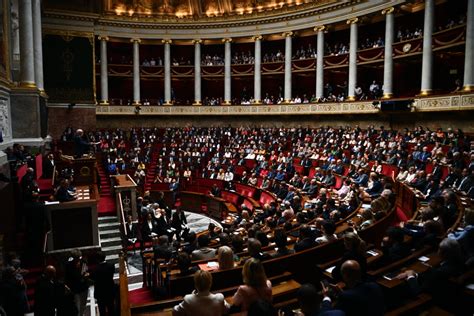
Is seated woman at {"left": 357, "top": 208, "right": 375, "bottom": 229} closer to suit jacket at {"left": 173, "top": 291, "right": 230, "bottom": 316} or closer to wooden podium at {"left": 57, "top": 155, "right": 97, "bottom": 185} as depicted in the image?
suit jacket at {"left": 173, "top": 291, "right": 230, "bottom": 316}

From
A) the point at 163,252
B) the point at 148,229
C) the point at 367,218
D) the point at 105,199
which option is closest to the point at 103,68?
the point at 105,199

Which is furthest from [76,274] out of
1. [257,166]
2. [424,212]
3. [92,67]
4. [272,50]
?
[272,50]

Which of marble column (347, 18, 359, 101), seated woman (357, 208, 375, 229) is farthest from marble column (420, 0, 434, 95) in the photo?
seated woman (357, 208, 375, 229)

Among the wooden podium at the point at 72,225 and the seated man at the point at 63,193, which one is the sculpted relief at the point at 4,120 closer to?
the seated man at the point at 63,193

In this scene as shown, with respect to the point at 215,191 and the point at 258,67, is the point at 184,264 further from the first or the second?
the point at 258,67

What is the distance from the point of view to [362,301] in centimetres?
347

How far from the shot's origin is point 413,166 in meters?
13.0

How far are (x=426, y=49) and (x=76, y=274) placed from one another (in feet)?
68.4

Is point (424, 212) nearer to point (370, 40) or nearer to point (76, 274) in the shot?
point (76, 274)

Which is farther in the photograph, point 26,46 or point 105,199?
point 105,199

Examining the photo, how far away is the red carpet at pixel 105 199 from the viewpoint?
13875 mm

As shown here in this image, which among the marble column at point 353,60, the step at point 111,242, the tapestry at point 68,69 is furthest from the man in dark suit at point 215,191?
the tapestry at point 68,69

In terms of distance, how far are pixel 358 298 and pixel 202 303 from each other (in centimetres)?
145

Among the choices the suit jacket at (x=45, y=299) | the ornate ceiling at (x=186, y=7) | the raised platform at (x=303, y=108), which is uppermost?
the ornate ceiling at (x=186, y=7)
